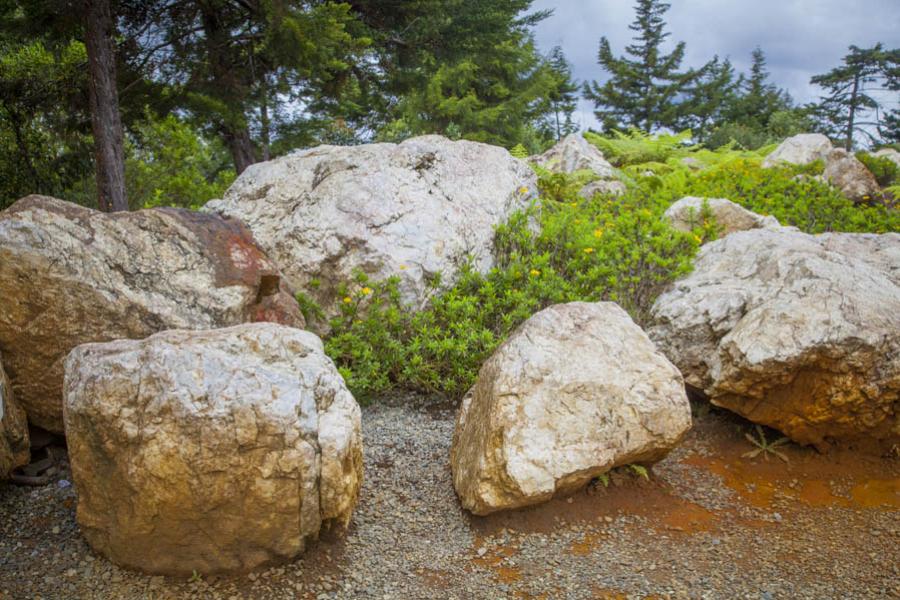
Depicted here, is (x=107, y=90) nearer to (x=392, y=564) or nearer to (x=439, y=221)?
(x=439, y=221)

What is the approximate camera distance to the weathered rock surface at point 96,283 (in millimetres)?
3516

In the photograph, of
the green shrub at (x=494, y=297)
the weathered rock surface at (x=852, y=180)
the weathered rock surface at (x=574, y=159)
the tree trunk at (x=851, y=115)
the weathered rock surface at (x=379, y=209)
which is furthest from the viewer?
the tree trunk at (x=851, y=115)

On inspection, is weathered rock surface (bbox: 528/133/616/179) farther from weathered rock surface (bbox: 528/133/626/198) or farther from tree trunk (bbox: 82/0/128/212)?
tree trunk (bbox: 82/0/128/212)

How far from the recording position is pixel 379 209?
5582mm

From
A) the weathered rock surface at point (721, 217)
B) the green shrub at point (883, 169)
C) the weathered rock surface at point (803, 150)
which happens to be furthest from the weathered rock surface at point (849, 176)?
the weathered rock surface at point (721, 217)

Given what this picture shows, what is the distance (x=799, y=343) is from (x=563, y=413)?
5.57 ft

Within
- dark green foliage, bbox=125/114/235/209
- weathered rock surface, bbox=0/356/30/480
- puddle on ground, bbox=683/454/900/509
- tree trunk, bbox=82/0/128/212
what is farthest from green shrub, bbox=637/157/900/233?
weathered rock surface, bbox=0/356/30/480

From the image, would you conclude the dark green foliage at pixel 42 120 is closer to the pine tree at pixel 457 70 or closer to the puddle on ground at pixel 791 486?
the pine tree at pixel 457 70

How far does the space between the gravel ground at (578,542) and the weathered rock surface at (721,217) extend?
143 inches

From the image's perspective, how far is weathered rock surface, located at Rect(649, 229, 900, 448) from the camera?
12.5 feet

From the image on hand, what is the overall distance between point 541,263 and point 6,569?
4.32 m

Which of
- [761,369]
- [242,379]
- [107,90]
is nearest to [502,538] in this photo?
[242,379]

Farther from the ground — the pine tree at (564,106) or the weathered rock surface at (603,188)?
the pine tree at (564,106)

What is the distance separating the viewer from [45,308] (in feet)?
11.5
